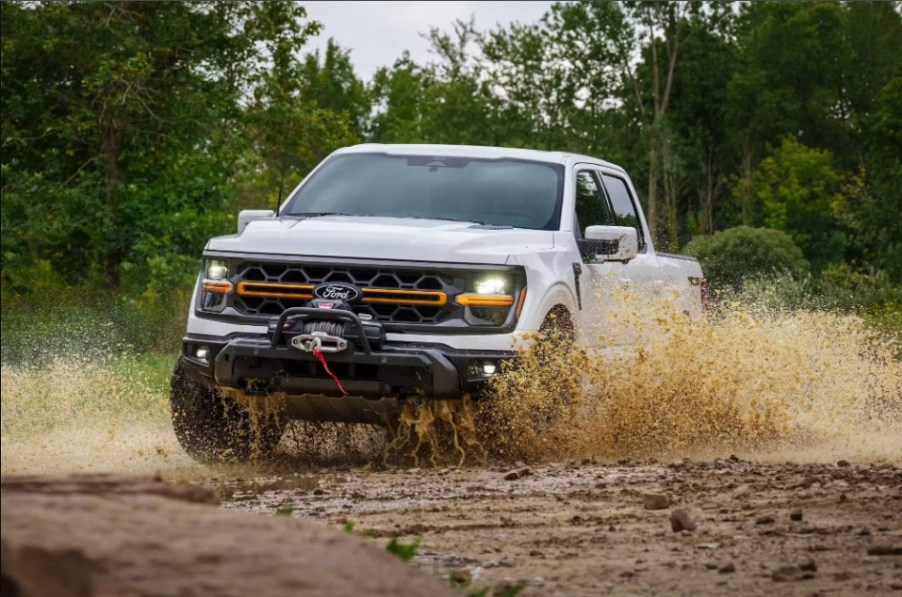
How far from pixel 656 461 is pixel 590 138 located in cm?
5619

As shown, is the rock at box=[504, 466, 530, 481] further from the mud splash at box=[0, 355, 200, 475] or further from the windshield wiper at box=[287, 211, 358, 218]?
the windshield wiper at box=[287, 211, 358, 218]

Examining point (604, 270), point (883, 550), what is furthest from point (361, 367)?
point (883, 550)

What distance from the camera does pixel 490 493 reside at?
26.6 ft

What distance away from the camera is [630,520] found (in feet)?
23.7

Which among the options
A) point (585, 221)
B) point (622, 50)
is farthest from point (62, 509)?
point (622, 50)

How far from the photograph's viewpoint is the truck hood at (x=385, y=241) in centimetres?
888

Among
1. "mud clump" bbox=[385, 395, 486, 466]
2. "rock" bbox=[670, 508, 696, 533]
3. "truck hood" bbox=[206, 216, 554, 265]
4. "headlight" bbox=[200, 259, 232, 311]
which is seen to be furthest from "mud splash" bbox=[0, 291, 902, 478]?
"rock" bbox=[670, 508, 696, 533]

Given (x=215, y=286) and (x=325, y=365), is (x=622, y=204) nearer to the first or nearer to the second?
(x=215, y=286)

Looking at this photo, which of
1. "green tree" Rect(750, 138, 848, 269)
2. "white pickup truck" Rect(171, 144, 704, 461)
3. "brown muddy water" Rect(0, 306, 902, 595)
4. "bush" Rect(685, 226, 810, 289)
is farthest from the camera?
"green tree" Rect(750, 138, 848, 269)

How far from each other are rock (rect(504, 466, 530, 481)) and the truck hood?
108cm

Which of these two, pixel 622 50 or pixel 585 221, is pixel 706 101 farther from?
pixel 585 221

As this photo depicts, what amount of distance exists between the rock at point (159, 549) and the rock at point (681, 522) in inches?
106

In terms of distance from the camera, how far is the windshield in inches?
392

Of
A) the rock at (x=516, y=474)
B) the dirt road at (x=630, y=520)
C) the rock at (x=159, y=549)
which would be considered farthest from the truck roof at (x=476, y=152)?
the rock at (x=159, y=549)
